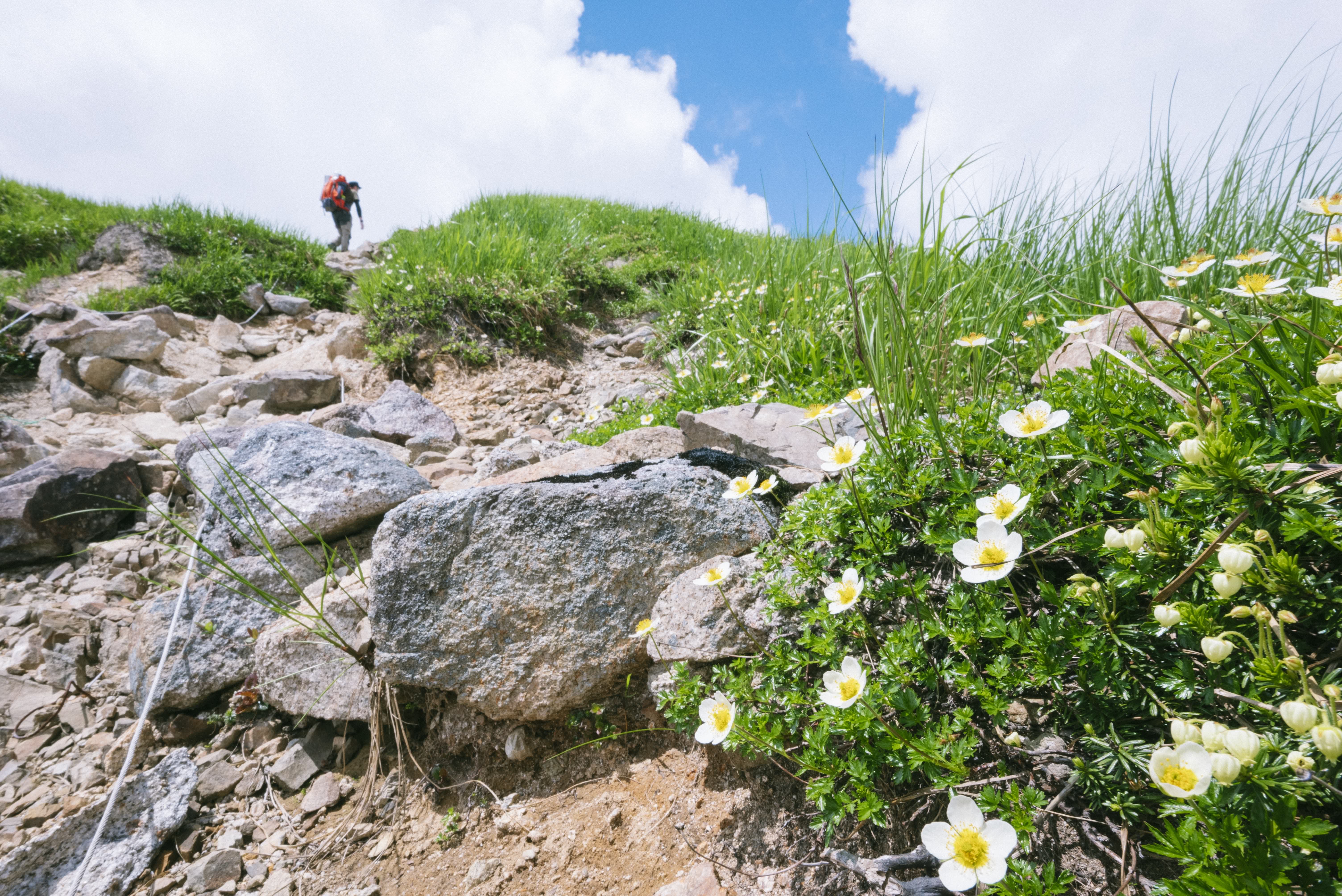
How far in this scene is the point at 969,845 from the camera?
919 mm

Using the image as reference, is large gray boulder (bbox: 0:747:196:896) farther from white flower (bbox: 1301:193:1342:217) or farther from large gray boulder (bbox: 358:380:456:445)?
white flower (bbox: 1301:193:1342:217)

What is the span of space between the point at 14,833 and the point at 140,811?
0.42 m

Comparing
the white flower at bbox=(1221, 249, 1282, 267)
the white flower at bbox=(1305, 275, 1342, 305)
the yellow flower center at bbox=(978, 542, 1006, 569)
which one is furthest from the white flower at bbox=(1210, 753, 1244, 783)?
the white flower at bbox=(1221, 249, 1282, 267)

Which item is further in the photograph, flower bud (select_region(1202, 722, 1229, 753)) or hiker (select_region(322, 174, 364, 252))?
hiker (select_region(322, 174, 364, 252))

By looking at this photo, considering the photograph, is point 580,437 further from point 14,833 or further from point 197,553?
point 14,833

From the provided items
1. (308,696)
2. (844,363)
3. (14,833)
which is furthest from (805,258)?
(14,833)

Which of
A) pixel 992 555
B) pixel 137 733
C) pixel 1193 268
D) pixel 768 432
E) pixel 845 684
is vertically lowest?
pixel 137 733

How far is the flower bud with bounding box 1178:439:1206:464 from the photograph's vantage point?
927 mm

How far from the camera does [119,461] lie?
142 inches

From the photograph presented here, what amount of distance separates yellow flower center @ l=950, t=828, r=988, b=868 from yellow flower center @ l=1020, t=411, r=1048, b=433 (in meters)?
0.74

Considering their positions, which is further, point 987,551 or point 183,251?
point 183,251

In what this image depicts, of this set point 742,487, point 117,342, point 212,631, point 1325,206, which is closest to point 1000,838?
point 742,487

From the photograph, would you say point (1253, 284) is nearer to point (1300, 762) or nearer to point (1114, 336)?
point (1114, 336)

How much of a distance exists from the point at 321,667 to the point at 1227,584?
102 inches
